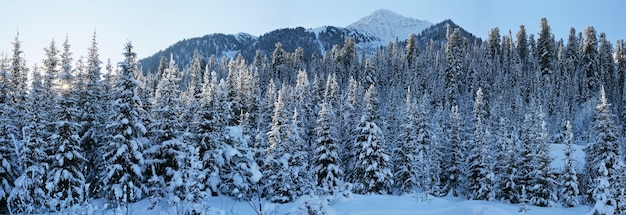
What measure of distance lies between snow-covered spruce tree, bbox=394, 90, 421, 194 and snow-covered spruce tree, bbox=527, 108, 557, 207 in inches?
360

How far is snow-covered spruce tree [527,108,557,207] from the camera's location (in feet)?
102

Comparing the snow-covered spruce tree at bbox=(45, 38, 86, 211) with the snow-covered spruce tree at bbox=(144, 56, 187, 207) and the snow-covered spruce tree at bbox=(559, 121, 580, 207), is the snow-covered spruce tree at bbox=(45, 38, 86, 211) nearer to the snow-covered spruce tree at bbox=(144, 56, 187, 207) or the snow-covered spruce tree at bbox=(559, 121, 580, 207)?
the snow-covered spruce tree at bbox=(144, 56, 187, 207)

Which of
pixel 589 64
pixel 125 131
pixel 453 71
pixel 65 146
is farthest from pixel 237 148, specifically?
pixel 589 64

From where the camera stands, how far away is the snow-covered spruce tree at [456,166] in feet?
127

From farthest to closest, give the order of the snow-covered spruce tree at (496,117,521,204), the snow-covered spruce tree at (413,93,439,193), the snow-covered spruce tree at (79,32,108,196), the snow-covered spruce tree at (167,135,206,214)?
the snow-covered spruce tree at (413,93,439,193) < the snow-covered spruce tree at (496,117,521,204) < the snow-covered spruce tree at (79,32,108,196) < the snow-covered spruce tree at (167,135,206,214)

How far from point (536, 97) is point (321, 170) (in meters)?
61.7

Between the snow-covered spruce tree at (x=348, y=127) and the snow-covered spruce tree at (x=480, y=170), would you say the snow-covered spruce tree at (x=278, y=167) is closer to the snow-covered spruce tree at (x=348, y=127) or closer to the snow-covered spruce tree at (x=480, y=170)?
the snow-covered spruce tree at (x=348, y=127)

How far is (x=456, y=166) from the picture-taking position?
3850cm

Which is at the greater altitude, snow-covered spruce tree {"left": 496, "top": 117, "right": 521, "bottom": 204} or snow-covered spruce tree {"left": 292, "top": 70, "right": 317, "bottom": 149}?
snow-covered spruce tree {"left": 292, "top": 70, "right": 317, "bottom": 149}

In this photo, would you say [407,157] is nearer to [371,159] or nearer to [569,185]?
[371,159]

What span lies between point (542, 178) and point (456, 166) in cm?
829

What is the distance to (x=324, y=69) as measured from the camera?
104 metres

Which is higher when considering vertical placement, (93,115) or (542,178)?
(93,115)

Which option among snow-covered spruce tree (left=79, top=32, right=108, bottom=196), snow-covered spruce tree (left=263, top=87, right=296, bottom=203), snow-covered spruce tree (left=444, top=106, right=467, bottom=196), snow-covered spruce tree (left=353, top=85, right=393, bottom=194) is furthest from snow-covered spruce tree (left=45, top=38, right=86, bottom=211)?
snow-covered spruce tree (left=444, top=106, right=467, bottom=196)
